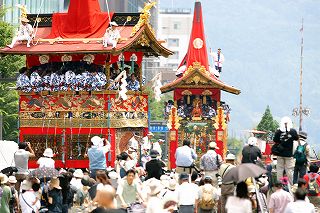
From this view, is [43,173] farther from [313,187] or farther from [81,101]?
[81,101]

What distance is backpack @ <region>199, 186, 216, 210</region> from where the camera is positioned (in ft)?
99.2

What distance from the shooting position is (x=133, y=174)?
91.5ft

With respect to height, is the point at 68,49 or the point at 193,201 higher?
the point at 68,49

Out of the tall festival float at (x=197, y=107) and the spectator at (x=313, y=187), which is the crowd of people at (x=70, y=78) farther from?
the tall festival float at (x=197, y=107)

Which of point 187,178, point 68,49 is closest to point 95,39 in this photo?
point 68,49

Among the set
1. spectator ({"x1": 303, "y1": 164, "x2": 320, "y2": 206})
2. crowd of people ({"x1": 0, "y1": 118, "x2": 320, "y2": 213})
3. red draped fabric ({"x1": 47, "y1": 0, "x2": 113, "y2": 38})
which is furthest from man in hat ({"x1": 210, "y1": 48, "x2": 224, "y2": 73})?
spectator ({"x1": 303, "y1": 164, "x2": 320, "y2": 206})

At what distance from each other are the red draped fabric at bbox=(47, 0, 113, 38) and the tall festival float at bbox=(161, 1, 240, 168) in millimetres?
16725

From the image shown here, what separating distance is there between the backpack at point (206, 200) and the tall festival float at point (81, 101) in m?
15.3

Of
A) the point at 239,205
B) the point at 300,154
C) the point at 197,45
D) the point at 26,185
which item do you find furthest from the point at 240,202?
the point at 197,45

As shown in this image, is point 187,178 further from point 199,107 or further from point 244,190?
point 199,107

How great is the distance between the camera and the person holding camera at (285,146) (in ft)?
106

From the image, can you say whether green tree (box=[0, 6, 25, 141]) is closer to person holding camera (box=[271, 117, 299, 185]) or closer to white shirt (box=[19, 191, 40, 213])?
person holding camera (box=[271, 117, 299, 185])

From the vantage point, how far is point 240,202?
76.9 feet

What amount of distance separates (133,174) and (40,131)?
1941cm
